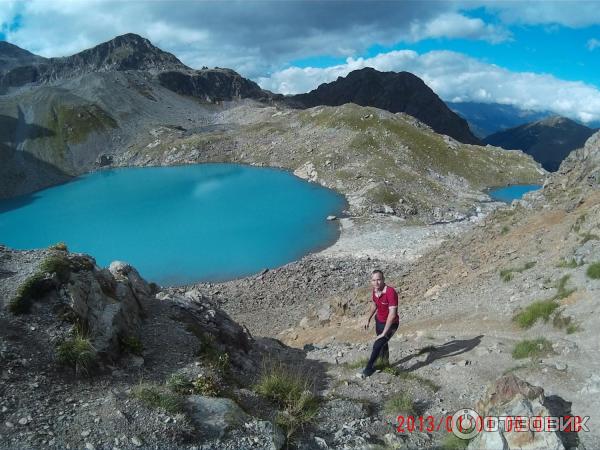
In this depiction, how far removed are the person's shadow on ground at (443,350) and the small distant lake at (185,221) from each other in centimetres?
3274

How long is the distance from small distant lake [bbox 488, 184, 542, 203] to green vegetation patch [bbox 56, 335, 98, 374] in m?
84.2

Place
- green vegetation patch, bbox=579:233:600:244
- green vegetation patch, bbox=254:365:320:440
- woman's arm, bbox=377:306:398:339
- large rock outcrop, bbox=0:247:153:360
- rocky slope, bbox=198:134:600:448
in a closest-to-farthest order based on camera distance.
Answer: green vegetation patch, bbox=254:365:320:440
rocky slope, bbox=198:134:600:448
large rock outcrop, bbox=0:247:153:360
woman's arm, bbox=377:306:398:339
green vegetation patch, bbox=579:233:600:244

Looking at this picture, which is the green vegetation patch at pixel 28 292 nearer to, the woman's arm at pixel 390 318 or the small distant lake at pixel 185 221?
the woman's arm at pixel 390 318

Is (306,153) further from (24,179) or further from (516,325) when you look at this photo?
(516,325)

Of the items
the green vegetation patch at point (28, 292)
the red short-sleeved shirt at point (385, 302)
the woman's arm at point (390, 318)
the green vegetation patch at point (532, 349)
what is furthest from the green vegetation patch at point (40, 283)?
the green vegetation patch at point (532, 349)

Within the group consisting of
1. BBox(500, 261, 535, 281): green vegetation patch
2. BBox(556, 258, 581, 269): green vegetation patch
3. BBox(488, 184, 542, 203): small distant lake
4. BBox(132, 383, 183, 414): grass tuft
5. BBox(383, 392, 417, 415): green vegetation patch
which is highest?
BBox(488, 184, 542, 203): small distant lake

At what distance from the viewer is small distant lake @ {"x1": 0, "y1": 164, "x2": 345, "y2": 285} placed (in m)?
51.0

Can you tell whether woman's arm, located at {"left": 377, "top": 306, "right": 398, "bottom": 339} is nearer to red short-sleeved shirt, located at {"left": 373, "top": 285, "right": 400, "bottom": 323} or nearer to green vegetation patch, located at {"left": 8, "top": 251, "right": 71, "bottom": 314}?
red short-sleeved shirt, located at {"left": 373, "top": 285, "right": 400, "bottom": 323}

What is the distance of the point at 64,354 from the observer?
10398mm

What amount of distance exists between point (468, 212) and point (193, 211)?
4449 centimetres

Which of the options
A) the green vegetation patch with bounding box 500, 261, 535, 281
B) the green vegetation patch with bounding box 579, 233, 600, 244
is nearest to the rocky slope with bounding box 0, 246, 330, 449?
the green vegetation patch with bounding box 500, 261, 535, 281

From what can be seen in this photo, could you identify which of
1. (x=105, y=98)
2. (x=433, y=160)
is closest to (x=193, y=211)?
(x=433, y=160)

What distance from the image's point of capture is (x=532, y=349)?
12.6 metres

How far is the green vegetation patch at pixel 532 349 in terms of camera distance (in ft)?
40.5
